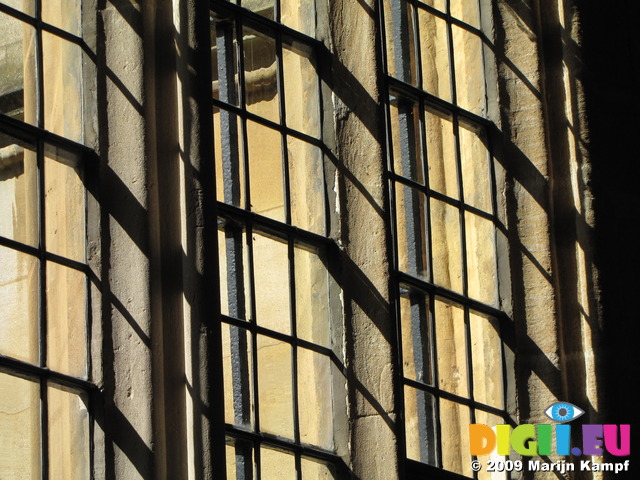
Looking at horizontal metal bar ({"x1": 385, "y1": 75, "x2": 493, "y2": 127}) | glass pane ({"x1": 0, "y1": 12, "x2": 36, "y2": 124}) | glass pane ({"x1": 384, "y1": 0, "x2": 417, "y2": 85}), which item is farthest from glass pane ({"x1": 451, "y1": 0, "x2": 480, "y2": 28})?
glass pane ({"x1": 0, "y1": 12, "x2": 36, "y2": 124})

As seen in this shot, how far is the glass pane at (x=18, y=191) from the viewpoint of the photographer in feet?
13.6

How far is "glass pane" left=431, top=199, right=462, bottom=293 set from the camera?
18.7 feet

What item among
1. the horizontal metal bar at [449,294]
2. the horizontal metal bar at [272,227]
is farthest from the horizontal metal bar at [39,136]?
the horizontal metal bar at [449,294]

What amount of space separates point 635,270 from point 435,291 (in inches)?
37.0

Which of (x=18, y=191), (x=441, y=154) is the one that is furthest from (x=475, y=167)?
(x=18, y=191)

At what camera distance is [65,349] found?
4.10 metres

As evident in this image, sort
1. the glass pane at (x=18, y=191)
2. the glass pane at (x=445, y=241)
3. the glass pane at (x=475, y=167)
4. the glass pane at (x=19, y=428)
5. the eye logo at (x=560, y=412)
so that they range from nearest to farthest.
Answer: the glass pane at (x=19, y=428), the glass pane at (x=18, y=191), the eye logo at (x=560, y=412), the glass pane at (x=445, y=241), the glass pane at (x=475, y=167)

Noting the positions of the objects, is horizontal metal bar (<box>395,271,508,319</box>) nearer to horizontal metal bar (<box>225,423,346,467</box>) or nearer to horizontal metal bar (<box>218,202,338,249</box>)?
horizontal metal bar (<box>218,202,338,249</box>)

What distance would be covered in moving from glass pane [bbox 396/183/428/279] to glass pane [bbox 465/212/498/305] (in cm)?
24

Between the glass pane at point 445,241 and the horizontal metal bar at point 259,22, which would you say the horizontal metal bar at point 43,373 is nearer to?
the horizontal metal bar at point 259,22

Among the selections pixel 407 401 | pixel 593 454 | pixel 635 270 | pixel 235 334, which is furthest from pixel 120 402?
pixel 635 270

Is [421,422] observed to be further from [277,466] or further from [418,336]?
[277,466]

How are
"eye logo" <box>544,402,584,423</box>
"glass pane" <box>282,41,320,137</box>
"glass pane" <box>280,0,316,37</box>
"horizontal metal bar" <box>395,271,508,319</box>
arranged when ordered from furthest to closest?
1. "eye logo" <box>544,402,584,423</box>
2. "horizontal metal bar" <box>395,271,508,319</box>
3. "glass pane" <box>280,0,316,37</box>
4. "glass pane" <box>282,41,320,137</box>

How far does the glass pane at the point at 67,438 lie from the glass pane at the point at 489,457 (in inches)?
74.6
